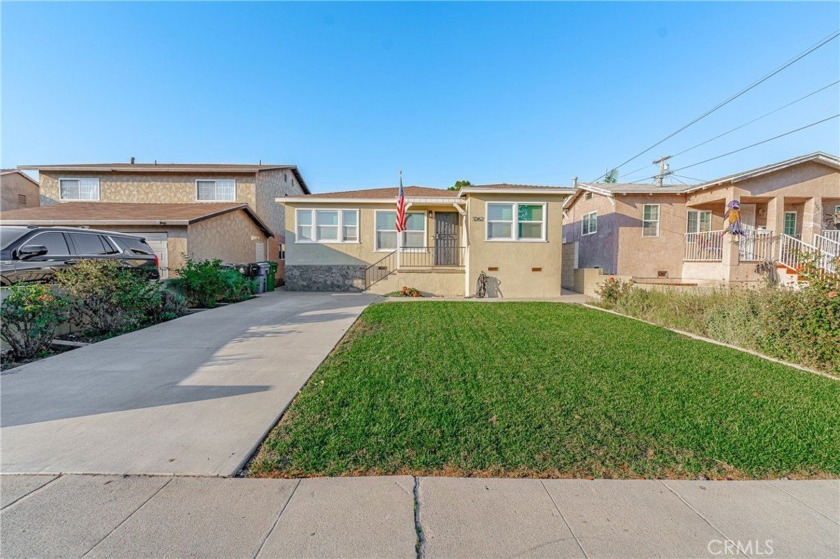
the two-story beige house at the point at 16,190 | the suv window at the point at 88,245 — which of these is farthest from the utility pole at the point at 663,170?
the two-story beige house at the point at 16,190

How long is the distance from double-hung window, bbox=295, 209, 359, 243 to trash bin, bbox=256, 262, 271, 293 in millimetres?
1966

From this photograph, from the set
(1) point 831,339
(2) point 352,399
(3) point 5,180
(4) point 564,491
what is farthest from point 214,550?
(3) point 5,180

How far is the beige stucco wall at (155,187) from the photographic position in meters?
19.0

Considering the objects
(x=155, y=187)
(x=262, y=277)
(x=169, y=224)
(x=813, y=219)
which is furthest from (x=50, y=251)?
(x=813, y=219)

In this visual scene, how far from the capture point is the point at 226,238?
15.9m

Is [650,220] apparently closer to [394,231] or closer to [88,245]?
[394,231]

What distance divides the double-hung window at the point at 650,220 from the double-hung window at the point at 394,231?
9322 mm

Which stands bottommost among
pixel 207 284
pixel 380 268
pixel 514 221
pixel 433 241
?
pixel 207 284

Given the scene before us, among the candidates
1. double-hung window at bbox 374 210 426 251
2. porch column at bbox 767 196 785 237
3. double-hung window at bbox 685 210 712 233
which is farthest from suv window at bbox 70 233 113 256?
porch column at bbox 767 196 785 237

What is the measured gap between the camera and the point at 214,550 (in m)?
1.96

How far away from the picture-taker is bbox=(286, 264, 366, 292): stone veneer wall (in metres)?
14.8

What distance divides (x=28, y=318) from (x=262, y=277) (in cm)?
976

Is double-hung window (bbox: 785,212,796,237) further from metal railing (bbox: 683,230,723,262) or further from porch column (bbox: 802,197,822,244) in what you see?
metal railing (bbox: 683,230,723,262)

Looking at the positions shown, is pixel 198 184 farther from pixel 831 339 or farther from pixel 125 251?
pixel 831 339
